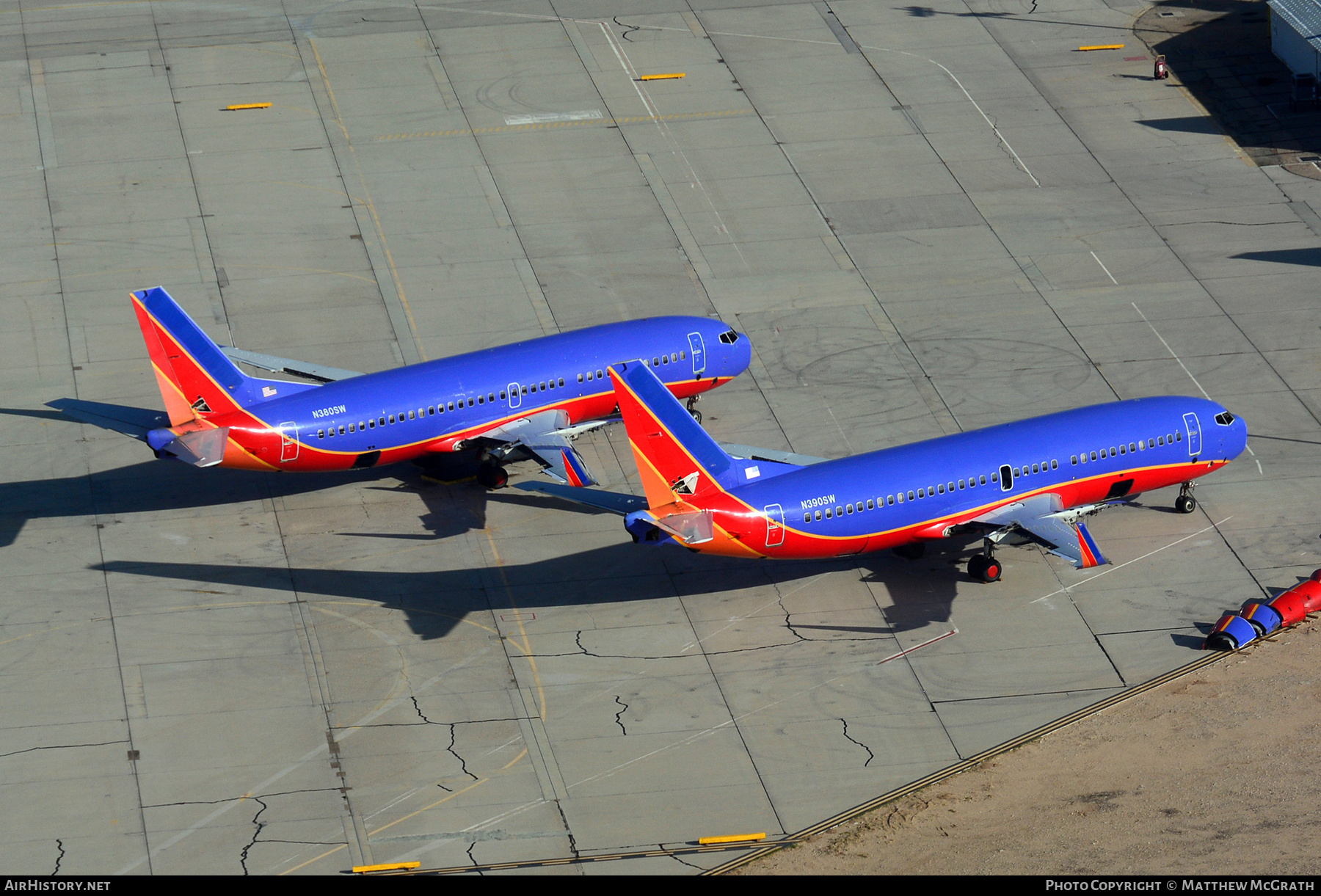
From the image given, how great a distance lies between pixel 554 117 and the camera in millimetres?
92375

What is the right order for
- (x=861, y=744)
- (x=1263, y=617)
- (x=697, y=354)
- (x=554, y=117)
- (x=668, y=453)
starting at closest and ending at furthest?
(x=861, y=744) < (x=668, y=453) < (x=1263, y=617) < (x=697, y=354) < (x=554, y=117)

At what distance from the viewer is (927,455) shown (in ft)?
199

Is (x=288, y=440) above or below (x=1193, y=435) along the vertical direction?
below

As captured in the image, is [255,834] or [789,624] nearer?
[255,834]

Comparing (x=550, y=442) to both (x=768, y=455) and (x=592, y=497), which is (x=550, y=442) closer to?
(x=592, y=497)

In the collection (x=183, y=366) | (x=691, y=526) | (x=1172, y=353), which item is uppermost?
(x=691, y=526)

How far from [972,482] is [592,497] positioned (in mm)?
12740

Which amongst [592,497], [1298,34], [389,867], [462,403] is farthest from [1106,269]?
[389,867]

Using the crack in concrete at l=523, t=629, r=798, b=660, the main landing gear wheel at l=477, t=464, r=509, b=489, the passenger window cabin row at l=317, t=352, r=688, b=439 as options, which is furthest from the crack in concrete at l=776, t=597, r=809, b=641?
the passenger window cabin row at l=317, t=352, r=688, b=439

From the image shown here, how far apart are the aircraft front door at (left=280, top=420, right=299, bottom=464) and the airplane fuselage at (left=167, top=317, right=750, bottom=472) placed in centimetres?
3

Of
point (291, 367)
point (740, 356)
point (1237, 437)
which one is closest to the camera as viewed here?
point (1237, 437)

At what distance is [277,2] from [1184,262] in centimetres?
5335

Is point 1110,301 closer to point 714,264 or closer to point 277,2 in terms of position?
point 714,264

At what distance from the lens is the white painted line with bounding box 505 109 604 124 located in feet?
302
